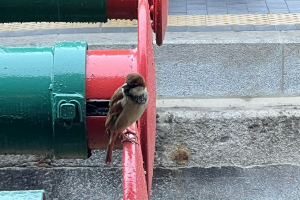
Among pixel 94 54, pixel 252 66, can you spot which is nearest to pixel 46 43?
pixel 252 66

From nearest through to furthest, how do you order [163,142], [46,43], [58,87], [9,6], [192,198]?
1. [58,87]
2. [9,6]
3. [192,198]
4. [163,142]
5. [46,43]

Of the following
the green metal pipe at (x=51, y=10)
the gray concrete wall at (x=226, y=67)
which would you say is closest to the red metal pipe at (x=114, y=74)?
the green metal pipe at (x=51, y=10)

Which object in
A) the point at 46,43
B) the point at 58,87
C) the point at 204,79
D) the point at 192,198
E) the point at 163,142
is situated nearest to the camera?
the point at 58,87

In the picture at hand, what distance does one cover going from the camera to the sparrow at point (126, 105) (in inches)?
75.0

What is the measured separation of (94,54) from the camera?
2.19 meters

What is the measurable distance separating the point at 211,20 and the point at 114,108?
163 inches

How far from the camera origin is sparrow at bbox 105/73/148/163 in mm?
1906

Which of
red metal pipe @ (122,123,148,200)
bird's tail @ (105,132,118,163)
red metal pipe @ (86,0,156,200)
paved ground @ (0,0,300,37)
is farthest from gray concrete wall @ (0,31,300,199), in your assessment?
red metal pipe @ (122,123,148,200)

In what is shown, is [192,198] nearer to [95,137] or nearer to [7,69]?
[95,137]

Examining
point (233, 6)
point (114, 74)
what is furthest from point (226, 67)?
point (114, 74)

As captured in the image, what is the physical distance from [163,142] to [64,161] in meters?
0.83

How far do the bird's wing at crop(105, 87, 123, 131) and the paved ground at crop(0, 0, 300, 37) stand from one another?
374 cm

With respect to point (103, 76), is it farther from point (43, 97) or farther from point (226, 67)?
point (226, 67)

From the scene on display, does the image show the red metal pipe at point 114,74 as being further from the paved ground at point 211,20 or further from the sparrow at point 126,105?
the paved ground at point 211,20
